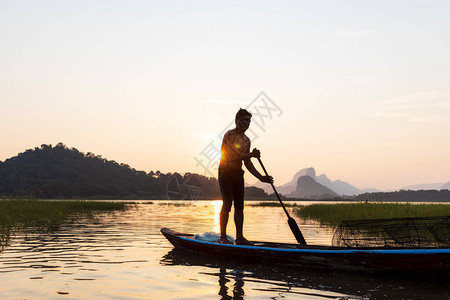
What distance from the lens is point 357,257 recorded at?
7957mm

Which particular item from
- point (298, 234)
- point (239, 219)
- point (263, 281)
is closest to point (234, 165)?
point (239, 219)

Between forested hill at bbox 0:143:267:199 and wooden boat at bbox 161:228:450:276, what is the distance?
376 feet

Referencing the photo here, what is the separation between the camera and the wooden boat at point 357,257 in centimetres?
730

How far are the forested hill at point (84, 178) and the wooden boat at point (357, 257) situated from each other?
11464 centimetres

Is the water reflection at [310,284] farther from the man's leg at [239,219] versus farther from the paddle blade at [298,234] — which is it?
the paddle blade at [298,234]

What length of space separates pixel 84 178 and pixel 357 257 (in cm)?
13518

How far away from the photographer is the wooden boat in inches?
288

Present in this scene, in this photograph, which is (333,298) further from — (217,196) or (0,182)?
(217,196)

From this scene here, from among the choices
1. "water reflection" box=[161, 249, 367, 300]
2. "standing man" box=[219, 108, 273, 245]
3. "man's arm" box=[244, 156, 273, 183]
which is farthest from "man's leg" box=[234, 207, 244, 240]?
"man's arm" box=[244, 156, 273, 183]

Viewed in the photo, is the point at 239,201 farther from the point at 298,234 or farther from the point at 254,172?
the point at 298,234

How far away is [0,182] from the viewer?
380 feet

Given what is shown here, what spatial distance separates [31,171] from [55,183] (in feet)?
30.7

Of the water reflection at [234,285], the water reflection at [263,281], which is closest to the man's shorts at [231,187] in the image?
the water reflection at [263,281]

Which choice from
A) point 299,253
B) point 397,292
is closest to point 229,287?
point 299,253
